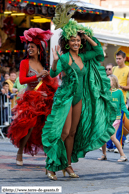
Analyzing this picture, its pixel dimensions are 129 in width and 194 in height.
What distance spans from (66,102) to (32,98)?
992mm

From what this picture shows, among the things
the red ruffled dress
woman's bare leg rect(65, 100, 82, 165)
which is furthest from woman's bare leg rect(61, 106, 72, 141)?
the red ruffled dress

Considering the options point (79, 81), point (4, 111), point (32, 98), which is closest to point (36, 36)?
point (32, 98)

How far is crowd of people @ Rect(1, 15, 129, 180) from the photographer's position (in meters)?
5.13

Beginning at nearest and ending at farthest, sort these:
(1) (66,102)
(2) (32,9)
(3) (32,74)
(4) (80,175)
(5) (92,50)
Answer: (1) (66,102), (4) (80,175), (5) (92,50), (3) (32,74), (2) (32,9)

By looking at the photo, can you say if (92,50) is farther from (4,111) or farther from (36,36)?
(4,111)

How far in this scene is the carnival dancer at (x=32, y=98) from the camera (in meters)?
5.98

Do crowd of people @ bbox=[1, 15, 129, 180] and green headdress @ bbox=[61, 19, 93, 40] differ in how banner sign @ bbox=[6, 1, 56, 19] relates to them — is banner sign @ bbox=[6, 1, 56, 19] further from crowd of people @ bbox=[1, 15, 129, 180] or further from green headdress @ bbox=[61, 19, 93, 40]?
green headdress @ bbox=[61, 19, 93, 40]

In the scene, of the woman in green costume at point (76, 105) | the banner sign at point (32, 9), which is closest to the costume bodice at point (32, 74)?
the woman in green costume at point (76, 105)

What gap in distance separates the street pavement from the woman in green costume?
246 mm

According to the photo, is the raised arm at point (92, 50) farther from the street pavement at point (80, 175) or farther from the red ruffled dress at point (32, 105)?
the street pavement at point (80, 175)

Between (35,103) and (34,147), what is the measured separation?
83 centimetres

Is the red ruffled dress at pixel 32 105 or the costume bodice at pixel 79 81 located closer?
the costume bodice at pixel 79 81

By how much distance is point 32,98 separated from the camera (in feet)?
19.7

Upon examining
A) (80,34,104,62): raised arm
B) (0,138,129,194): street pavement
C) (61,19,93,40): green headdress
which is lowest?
(0,138,129,194): street pavement
